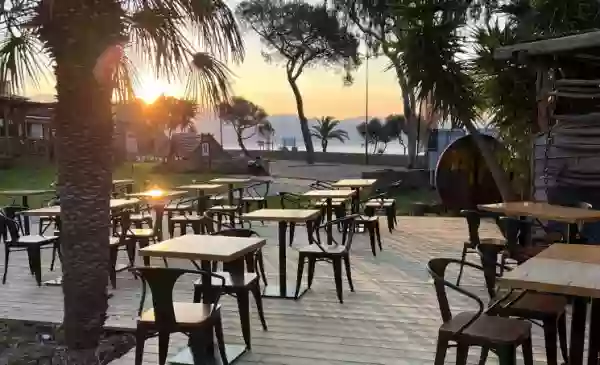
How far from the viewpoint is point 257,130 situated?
44.2 metres

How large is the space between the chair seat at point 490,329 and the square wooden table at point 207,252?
1332 mm

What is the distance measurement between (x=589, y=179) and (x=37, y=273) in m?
5.65

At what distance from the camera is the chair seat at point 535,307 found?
3.12m

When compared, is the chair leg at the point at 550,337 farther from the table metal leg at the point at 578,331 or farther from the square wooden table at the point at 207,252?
the square wooden table at the point at 207,252

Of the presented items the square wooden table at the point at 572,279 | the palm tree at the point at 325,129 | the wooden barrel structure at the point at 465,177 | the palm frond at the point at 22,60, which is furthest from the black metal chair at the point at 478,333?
the palm tree at the point at 325,129

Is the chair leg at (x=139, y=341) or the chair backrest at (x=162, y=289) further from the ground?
the chair backrest at (x=162, y=289)

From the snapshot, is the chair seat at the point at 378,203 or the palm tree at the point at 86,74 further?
the chair seat at the point at 378,203

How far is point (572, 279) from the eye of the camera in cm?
→ 264

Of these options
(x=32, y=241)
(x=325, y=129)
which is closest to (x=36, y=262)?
(x=32, y=241)

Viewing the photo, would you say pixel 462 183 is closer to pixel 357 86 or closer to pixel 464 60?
pixel 464 60

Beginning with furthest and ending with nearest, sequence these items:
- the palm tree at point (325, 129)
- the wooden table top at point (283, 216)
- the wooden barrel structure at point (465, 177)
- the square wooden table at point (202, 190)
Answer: the palm tree at point (325, 129) < the wooden barrel structure at point (465, 177) < the square wooden table at point (202, 190) < the wooden table top at point (283, 216)

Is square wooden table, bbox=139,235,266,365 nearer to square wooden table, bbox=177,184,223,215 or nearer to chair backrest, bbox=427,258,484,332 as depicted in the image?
chair backrest, bbox=427,258,484,332

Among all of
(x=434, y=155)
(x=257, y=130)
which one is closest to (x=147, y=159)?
(x=257, y=130)

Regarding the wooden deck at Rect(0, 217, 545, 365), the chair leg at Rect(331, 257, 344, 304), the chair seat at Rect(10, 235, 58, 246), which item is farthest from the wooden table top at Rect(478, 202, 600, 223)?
the chair seat at Rect(10, 235, 58, 246)
